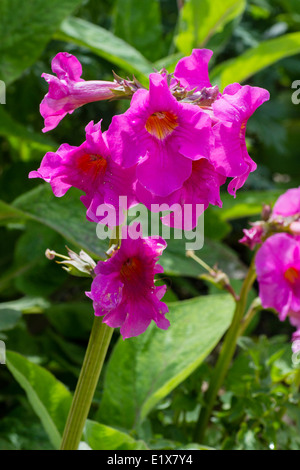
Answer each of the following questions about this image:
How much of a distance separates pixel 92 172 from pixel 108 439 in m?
0.41

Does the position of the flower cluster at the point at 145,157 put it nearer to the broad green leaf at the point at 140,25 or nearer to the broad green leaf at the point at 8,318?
the broad green leaf at the point at 8,318

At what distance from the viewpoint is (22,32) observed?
50.7 inches

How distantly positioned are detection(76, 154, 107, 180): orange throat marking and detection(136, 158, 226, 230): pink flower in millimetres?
47

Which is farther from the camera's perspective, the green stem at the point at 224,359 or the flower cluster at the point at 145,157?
the green stem at the point at 224,359

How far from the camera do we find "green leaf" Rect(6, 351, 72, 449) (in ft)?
3.03

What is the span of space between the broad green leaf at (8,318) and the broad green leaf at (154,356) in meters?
0.18

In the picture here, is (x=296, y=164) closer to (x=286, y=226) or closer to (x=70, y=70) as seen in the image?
(x=286, y=226)

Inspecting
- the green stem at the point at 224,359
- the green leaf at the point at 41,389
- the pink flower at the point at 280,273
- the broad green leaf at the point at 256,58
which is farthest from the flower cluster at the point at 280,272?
the broad green leaf at the point at 256,58

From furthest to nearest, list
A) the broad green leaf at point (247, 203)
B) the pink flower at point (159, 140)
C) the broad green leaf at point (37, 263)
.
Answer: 1. the broad green leaf at point (247, 203)
2. the broad green leaf at point (37, 263)
3. the pink flower at point (159, 140)

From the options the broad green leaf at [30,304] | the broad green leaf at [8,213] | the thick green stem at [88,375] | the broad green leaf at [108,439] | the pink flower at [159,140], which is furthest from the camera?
the broad green leaf at [30,304]

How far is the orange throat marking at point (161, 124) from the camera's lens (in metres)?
0.60

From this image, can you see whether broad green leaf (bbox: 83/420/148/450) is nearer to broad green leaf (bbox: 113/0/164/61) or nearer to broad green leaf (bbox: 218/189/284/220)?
broad green leaf (bbox: 218/189/284/220)
